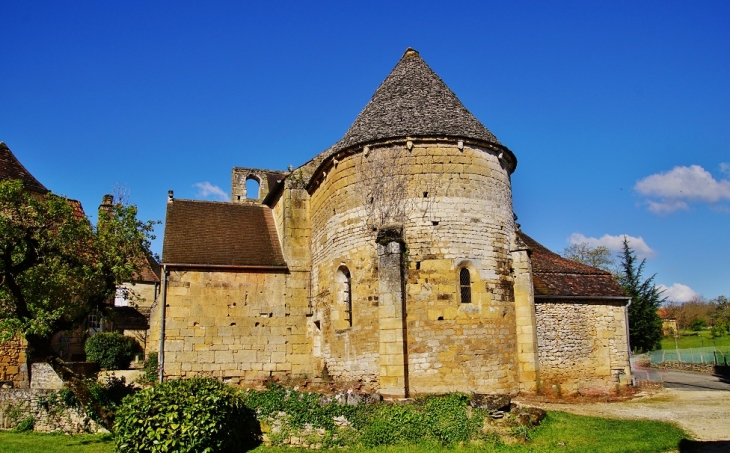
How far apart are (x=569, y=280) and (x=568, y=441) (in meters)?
8.16

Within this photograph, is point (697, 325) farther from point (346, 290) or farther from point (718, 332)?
point (346, 290)

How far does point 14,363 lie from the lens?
60.8 ft

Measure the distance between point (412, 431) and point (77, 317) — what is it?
9.24 m

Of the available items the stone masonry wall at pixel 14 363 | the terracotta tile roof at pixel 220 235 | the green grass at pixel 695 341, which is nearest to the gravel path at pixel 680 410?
the terracotta tile roof at pixel 220 235

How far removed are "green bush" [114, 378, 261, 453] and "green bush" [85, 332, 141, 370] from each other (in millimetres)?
11948

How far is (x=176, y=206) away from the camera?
2091cm

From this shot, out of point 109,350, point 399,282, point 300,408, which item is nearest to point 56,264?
point 300,408

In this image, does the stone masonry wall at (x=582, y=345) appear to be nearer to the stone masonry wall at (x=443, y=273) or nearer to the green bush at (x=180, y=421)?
the stone masonry wall at (x=443, y=273)

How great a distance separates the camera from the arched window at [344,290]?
1602 cm

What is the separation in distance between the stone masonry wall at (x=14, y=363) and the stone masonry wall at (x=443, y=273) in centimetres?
1097

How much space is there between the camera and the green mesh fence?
27.4m

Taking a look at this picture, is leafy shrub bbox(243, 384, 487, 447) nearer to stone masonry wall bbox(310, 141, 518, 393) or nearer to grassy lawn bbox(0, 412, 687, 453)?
grassy lawn bbox(0, 412, 687, 453)

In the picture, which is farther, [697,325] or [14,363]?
[697,325]

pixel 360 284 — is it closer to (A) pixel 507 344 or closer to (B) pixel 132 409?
(A) pixel 507 344
